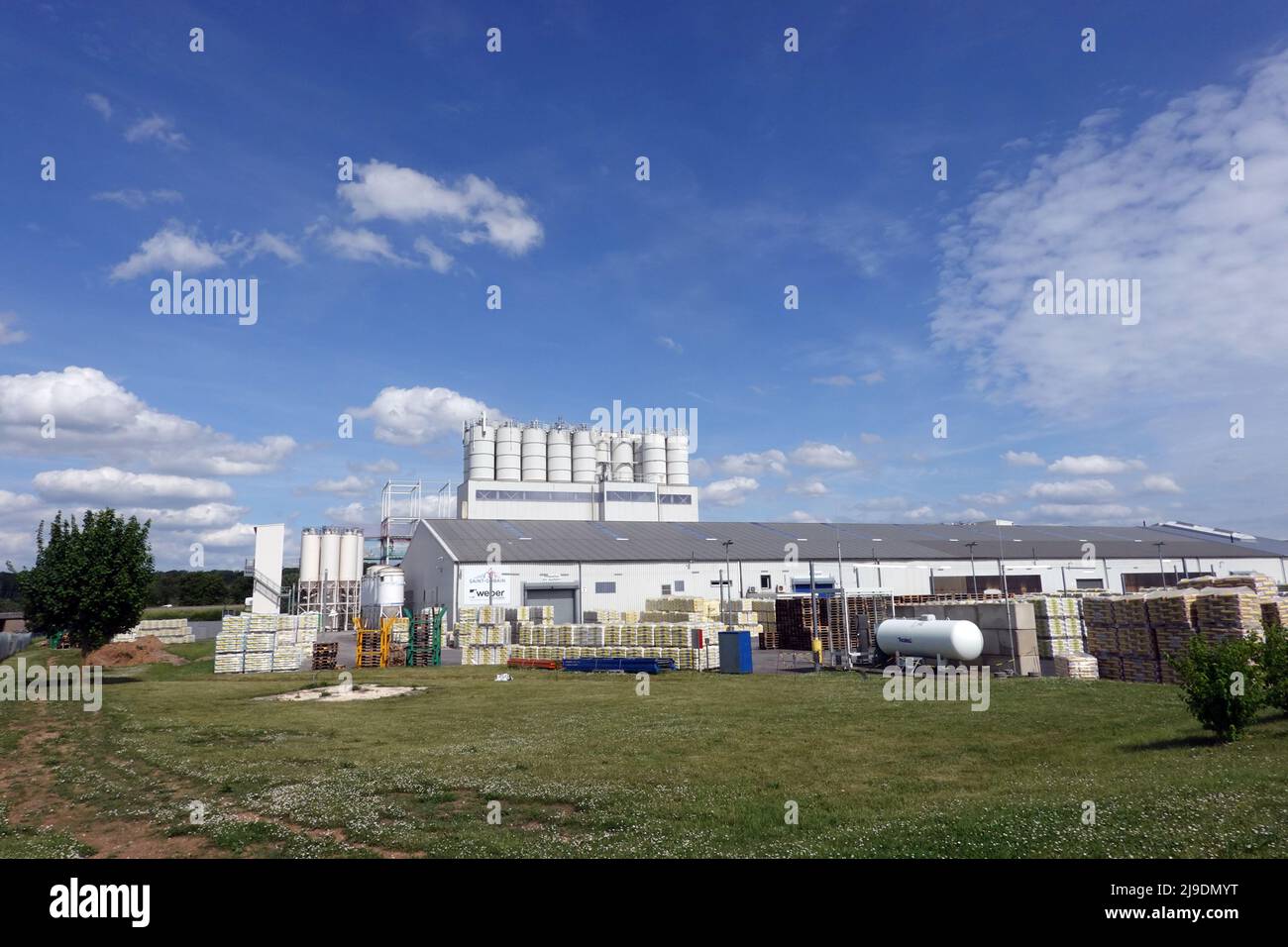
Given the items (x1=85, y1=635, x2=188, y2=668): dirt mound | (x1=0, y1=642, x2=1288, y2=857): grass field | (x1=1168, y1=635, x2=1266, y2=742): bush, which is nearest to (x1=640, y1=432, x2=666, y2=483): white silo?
(x1=85, y1=635, x2=188, y2=668): dirt mound

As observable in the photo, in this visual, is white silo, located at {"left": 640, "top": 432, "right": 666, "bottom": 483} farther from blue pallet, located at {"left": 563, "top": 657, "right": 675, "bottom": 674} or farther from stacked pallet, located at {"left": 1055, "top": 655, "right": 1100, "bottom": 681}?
stacked pallet, located at {"left": 1055, "top": 655, "right": 1100, "bottom": 681}

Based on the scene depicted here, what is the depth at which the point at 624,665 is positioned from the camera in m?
33.5

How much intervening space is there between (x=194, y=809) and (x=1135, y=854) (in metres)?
11.9

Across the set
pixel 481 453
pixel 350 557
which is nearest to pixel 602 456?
pixel 481 453

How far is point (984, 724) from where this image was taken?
16.7m

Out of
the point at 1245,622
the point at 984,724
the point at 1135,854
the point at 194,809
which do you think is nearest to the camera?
the point at 1135,854

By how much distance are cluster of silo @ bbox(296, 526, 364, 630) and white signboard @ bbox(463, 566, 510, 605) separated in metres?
23.9

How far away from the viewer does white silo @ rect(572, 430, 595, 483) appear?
74.6 m

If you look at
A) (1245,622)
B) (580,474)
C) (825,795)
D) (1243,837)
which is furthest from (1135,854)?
(580,474)

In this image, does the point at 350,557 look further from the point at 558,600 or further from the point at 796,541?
the point at 796,541

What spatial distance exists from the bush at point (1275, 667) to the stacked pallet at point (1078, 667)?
12.8 meters

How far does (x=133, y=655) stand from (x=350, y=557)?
24.0 meters

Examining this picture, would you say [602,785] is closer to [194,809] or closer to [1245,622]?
[194,809]
